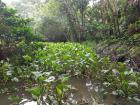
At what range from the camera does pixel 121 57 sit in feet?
32.6

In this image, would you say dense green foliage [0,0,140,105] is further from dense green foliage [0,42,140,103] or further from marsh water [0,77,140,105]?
marsh water [0,77,140,105]

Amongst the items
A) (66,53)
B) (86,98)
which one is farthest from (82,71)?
(86,98)

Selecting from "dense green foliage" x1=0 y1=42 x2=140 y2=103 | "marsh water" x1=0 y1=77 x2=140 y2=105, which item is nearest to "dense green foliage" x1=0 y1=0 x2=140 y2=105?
"dense green foliage" x1=0 y1=42 x2=140 y2=103

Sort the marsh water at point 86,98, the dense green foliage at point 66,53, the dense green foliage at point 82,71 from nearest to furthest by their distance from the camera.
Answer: the marsh water at point 86,98 < the dense green foliage at point 66,53 < the dense green foliage at point 82,71

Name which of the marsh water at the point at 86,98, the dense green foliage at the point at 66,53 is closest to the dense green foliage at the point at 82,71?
the dense green foliage at the point at 66,53

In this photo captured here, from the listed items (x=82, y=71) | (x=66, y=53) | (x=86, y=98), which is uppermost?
(x=66, y=53)

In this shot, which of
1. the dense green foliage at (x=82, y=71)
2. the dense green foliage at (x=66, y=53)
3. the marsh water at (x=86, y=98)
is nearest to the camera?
the marsh water at (x=86, y=98)

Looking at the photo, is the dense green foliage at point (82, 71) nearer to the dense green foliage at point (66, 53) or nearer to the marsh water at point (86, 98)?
the dense green foliage at point (66, 53)

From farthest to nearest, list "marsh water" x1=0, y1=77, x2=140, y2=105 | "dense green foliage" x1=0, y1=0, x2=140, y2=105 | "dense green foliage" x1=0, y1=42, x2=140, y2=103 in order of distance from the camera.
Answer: "dense green foliage" x1=0, y1=42, x2=140, y2=103, "dense green foliage" x1=0, y1=0, x2=140, y2=105, "marsh water" x1=0, y1=77, x2=140, y2=105

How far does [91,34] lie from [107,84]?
19.7m

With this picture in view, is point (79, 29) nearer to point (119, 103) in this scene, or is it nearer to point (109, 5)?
point (109, 5)

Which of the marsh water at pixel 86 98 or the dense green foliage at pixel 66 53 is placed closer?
the marsh water at pixel 86 98

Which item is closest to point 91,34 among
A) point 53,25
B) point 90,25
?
point 90,25

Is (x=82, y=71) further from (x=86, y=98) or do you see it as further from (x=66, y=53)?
(x=86, y=98)
